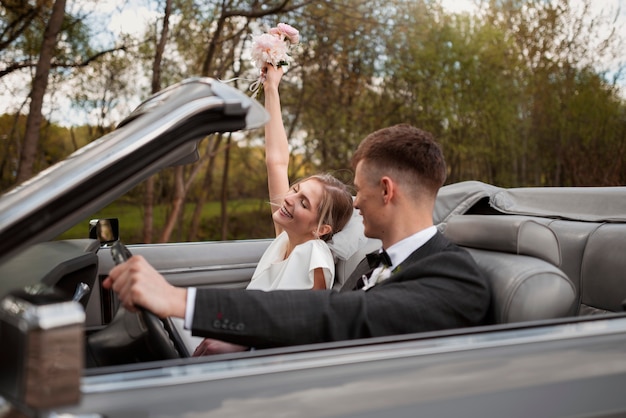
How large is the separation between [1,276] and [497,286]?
127 cm

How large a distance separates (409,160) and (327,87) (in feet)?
24.4

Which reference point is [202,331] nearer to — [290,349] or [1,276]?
[290,349]

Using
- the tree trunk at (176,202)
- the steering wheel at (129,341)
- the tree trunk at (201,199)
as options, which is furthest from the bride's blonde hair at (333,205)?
the tree trunk at (201,199)

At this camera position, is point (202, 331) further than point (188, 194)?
No

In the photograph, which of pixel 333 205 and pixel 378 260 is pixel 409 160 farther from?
pixel 333 205

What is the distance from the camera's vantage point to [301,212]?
2689 millimetres

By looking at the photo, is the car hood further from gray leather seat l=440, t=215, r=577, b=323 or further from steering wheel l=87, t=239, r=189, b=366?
gray leather seat l=440, t=215, r=577, b=323

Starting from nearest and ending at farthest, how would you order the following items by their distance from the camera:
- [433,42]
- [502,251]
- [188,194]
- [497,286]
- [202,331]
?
1. [202,331]
2. [497,286]
3. [502,251]
4. [188,194]
5. [433,42]

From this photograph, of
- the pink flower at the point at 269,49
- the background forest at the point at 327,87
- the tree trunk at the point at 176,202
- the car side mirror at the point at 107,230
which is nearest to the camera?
the car side mirror at the point at 107,230

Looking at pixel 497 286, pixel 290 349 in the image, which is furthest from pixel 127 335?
pixel 497 286

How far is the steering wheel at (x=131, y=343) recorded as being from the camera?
1.74 metres

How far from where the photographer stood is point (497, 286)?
183cm

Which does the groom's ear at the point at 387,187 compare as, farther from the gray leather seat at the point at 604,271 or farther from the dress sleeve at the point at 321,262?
the gray leather seat at the point at 604,271

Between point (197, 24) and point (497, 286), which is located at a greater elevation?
point (197, 24)
